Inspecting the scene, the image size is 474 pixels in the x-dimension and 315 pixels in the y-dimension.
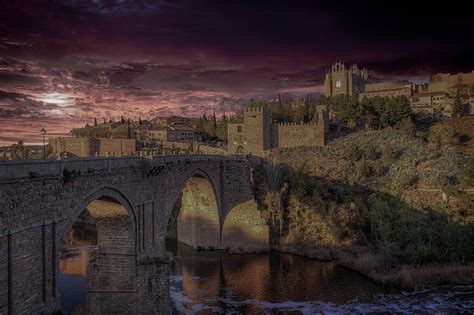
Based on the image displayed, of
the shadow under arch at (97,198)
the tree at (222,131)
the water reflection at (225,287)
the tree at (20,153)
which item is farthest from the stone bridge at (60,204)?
the tree at (222,131)

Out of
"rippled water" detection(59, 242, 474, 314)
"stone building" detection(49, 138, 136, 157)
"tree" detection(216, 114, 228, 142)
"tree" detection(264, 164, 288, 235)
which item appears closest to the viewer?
"rippled water" detection(59, 242, 474, 314)

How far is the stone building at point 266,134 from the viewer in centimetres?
5338

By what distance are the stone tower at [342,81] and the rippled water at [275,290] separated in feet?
199

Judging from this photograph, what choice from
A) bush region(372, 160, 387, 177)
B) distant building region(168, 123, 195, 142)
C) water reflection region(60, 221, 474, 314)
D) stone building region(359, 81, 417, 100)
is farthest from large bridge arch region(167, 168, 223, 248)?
stone building region(359, 81, 417, 100)

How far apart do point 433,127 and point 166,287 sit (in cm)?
4290

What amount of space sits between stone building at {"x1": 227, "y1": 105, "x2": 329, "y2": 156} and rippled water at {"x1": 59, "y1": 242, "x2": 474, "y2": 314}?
69.1ft

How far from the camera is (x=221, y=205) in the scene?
1523 inches

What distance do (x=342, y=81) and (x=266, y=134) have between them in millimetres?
41556

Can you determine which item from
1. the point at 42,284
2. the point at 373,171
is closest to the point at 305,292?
the point at 42,284

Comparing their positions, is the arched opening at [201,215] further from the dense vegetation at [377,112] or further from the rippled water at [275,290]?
the dense vegetation at [377,112]

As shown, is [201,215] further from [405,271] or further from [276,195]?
[405,271]

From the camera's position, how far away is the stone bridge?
1352cm

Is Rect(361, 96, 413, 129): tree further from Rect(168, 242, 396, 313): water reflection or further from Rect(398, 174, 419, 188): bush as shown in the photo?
Rect(168, 242, 396, 313): water reflection

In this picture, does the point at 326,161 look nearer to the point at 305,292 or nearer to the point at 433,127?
the point at 433,127
